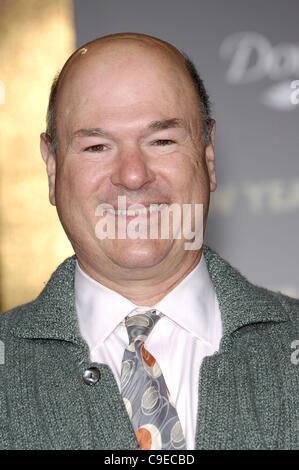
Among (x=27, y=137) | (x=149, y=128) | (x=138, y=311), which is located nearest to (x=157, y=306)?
(x=138, y=311)

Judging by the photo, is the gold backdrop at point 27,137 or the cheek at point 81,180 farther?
the gold backdrop at point 27,137

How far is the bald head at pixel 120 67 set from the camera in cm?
131

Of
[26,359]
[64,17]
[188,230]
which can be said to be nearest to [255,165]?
[64,17]

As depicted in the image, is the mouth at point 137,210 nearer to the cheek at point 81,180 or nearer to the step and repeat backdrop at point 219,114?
the cheek at point 81,180

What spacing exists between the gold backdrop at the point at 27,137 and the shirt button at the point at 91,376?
101cm

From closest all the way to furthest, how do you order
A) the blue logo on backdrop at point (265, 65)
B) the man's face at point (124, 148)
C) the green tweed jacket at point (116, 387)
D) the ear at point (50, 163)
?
the green tweed jacket at point (116, 387)
the man's face at point (124, 148)
the ear at point (50, 163)
the blue logo on backdrop at point (265, 65)

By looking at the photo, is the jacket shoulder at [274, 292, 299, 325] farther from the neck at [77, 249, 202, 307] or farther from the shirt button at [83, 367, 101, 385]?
the shirt button at [83, 367, 101, 385]

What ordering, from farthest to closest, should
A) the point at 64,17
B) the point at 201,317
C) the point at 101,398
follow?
1. the point at 64,17
2. the point at 201,317
3. the point at 101,398

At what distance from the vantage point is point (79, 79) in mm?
1331

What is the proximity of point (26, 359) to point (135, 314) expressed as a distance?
161 millimetres

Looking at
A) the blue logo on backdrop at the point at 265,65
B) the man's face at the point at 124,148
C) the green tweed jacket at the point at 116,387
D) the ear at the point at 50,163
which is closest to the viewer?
the green tweed jacket at the point at 116,387

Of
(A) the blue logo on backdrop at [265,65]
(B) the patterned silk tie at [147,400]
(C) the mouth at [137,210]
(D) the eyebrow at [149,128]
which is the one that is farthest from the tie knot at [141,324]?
(A) the blue logo on backdrop at [265,65]

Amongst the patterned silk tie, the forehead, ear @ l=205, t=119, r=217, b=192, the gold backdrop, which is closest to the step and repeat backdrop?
the gold backdrop

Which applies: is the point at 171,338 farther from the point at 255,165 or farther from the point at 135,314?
the point at 255,165
